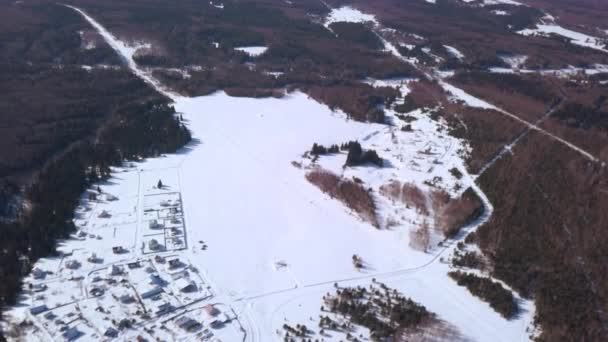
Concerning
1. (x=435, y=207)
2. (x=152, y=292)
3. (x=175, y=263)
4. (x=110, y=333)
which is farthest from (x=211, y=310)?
(x=435, y=207)

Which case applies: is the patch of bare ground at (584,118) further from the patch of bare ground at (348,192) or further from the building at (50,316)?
the building at (50,316)

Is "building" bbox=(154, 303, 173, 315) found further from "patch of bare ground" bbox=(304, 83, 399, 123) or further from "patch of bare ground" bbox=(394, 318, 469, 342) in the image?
"patch of bare ground" bbox=(304, 83, 399, 123)

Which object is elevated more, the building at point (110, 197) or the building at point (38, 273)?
the building at point (110, 197)

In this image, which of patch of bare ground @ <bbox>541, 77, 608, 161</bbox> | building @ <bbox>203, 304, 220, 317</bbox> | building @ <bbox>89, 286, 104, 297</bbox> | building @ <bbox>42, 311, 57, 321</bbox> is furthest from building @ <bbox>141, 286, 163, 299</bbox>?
patch of bare ground @ <bbox>541, 77, 608, 161</bbox>

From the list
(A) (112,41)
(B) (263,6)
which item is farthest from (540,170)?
(B) (263,6)

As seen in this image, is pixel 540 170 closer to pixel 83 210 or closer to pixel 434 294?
pixel 434 294

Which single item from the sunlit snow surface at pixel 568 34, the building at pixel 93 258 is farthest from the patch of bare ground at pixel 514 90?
the building at pixel 93 258
